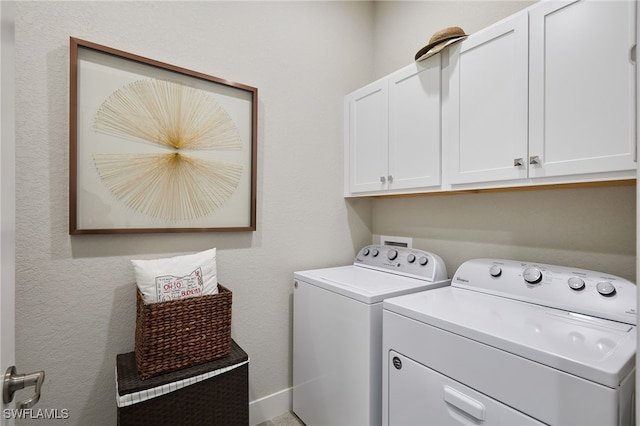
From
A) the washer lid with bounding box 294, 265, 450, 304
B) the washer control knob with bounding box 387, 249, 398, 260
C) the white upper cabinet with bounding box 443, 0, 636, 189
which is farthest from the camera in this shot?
the washer control knob with bounding box 387, 249, 398, 260

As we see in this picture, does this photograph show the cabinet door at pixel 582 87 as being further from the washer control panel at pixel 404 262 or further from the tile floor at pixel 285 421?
the tile floor at pixel 285 421

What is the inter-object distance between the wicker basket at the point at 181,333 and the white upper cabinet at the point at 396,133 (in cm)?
111

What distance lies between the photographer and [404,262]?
182 cm

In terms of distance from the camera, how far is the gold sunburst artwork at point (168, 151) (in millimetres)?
1383

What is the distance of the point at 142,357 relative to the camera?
1.19 metres

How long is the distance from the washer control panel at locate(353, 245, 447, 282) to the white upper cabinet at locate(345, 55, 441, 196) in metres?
0.38

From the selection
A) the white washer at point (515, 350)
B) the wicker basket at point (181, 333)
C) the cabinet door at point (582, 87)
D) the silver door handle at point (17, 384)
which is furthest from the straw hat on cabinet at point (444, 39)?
the silver door handle at point (17, 384)

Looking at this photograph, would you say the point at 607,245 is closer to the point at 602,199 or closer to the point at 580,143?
the point at 602,199

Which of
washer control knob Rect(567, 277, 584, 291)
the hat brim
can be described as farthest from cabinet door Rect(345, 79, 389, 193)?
washer control knob Rect(567, 277, 584, 291)

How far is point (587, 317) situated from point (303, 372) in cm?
139

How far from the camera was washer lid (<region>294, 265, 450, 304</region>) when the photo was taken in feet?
4.52

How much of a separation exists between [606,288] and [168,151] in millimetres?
1923

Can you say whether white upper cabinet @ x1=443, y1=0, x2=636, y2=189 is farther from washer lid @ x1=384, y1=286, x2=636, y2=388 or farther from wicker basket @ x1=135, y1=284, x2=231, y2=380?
wicker basket @ x1=135, y1=284, x2=231, y2=380

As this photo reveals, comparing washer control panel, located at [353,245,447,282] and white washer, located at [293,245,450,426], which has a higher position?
washer control panel, located at [353,245,447,282]
